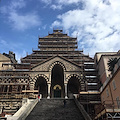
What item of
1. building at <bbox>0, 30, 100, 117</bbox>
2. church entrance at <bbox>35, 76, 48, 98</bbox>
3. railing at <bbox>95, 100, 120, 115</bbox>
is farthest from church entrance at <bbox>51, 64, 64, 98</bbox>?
railing at <bbox>95, 100, 120, 115</bbox>

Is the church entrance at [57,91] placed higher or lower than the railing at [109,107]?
higher

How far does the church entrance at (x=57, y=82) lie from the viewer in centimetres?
2844

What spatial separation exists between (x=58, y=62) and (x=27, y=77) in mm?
6382

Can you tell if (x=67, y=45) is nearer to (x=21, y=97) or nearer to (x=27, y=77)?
(x=27, y=77)

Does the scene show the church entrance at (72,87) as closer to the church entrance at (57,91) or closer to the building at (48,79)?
the building at (48,79)

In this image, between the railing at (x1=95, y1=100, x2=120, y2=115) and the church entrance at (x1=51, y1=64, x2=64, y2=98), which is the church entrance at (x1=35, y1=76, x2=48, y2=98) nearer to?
the church entrance at (x1=51, y1=64, x2=64, y2=98)

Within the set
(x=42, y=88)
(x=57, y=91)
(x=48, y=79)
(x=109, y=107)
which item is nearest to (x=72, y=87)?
(x=57, y=91)

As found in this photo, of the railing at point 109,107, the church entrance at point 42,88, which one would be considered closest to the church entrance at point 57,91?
the church entrance at point 42,88

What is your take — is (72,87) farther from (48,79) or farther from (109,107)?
(109,107)

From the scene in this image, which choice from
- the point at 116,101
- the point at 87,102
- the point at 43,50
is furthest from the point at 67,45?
the point at 116,101

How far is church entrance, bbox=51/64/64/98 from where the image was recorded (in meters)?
28.4

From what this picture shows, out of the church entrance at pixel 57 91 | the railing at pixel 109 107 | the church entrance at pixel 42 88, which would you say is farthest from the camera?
the church entrance at pixel 57 91

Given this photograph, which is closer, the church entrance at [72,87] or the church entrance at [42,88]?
the church entrance at [42,88]

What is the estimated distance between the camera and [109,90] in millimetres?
17422
